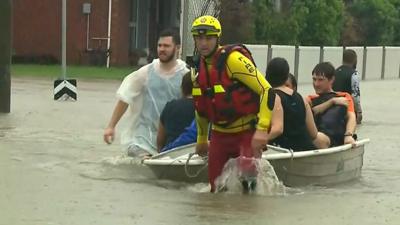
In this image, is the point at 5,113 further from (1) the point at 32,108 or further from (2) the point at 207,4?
(2) the point at 207,4

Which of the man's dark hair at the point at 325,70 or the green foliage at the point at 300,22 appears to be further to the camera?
the green foliage at the point at 300,22

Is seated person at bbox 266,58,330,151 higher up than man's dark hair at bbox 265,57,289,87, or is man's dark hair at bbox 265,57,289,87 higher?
man's dark hair at bbox 265,57,289,87

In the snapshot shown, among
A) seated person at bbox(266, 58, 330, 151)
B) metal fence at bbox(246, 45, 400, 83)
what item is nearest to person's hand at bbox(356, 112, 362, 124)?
seated person at bbox(266, 58, 330, 151)

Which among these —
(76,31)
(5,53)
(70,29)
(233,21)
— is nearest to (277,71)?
(5,53)

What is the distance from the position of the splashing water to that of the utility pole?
901cm

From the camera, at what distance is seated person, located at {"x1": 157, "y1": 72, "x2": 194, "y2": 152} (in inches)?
418

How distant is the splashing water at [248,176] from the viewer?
8916 mm

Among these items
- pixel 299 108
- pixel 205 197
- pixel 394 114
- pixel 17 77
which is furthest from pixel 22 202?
pixel 17 77

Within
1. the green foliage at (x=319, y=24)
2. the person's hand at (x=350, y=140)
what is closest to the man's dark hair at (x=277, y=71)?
the person's hand at (x=350, y=140)

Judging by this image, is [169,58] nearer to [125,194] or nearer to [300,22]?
[125,194]

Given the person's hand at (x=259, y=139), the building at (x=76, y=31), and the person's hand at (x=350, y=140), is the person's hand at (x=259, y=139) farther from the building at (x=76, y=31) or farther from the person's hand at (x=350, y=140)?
the building at (x=76, y=31)

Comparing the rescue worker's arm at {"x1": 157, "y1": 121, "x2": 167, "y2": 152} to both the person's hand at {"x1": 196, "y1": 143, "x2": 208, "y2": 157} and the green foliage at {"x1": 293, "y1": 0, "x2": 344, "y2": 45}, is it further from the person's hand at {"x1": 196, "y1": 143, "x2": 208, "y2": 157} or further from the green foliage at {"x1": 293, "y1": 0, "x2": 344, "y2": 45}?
the green foliage at {"x1": 293, "y1": 0, "x2": 344, "y2": 45}

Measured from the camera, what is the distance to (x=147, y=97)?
1118 centimetres

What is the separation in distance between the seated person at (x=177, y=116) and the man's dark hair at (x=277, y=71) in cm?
108
